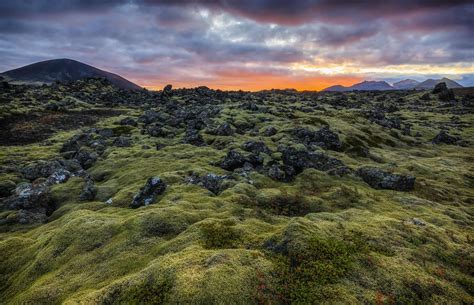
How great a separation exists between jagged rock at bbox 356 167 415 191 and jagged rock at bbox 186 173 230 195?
13143 millimetres

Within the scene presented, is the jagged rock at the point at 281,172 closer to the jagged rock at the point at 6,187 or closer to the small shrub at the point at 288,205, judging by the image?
the small shrub at the point at 288,205

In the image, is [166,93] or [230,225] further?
[166,93]

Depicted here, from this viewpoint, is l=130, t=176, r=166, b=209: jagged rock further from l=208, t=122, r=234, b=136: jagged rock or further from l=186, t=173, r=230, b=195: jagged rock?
l=208, t=122, r=234, b=136: jagged rock

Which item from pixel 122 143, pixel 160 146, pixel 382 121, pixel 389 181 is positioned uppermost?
pixel 122 143

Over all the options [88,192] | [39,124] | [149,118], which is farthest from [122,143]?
[39,124]

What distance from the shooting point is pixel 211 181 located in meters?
22.8

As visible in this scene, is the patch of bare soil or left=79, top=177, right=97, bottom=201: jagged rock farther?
the patch of bare soil

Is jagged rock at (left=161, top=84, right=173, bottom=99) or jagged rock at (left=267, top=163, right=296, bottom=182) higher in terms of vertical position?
jagged rock at (left=161, top=84, right=173, bottom=99)

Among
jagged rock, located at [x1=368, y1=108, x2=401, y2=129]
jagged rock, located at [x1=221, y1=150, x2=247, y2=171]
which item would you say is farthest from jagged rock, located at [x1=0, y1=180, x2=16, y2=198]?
jagged rock, located at [x1=368, y1=108, x2=401, y2=129]

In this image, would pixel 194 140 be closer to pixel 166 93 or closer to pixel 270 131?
pixel 270 131

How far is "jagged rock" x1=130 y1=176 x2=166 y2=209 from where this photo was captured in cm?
1952

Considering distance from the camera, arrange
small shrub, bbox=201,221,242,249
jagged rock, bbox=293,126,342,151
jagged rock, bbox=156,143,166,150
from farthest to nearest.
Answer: jagged rock, bbox=293,126,342,151
jagged rock, bbox=156,143,166,150
small shrub, bbox=201,221,242,249

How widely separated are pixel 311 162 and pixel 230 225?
54.6ft

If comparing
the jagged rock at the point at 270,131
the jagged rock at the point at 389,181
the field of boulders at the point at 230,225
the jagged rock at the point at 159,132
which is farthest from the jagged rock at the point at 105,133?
the jagged rock at the point at 389,181
